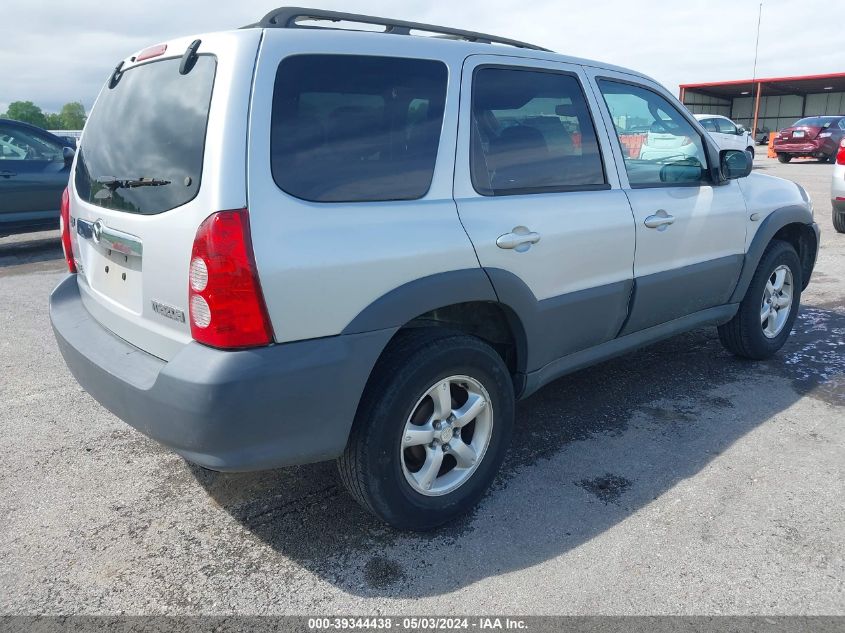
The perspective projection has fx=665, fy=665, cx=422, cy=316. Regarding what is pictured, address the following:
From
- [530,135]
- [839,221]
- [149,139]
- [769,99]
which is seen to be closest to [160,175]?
[149,139]

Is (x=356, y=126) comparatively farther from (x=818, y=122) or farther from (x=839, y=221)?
(x=818, y=122)

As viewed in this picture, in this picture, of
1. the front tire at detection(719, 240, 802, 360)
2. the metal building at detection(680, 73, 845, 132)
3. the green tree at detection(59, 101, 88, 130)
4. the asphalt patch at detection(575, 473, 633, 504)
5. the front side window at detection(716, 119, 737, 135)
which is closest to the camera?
the asphalt patch at detection(575, 473, 633, 504)

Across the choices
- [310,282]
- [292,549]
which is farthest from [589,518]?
[310,282]

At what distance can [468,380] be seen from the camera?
267 centimetres

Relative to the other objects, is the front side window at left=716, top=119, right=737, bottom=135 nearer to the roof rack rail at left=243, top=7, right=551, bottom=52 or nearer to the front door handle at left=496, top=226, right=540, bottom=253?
the roof rack rail at left=243, top=7, right=551, bottom=52

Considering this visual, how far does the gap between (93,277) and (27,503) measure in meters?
1.03

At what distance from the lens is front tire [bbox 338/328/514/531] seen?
2406mm

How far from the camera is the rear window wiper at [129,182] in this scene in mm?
2330

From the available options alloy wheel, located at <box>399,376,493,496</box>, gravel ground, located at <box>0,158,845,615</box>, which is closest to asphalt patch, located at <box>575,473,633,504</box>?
gravel ground, located at <box>0,158,845,615</box>

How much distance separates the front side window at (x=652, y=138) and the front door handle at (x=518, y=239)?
0.89m

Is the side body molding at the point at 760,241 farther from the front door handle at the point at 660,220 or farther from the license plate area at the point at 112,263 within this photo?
the license plate area at the point at 112,263

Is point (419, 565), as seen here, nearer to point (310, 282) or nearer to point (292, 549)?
point (292, 549)

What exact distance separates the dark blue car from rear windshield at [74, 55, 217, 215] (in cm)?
636

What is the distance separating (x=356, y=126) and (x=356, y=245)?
1.51 feet
